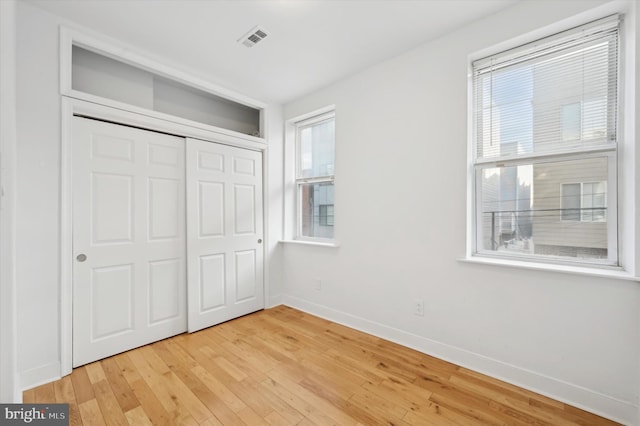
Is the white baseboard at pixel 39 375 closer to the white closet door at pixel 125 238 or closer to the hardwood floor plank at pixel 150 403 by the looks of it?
the white closet door at pixel 125 238

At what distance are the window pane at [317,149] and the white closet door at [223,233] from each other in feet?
2.01

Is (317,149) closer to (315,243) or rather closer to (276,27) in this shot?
(315,243)

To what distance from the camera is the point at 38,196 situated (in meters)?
1.95

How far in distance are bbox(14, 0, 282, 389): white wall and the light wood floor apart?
0.30 meters

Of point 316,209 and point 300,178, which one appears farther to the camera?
point 300,178

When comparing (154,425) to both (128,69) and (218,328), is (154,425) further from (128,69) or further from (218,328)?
(128,69)

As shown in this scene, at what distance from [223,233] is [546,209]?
297cm

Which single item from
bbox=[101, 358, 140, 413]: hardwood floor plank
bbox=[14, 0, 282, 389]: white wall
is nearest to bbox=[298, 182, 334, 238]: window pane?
bbox=[101, 358, 140, 413]: hardwood floor plank

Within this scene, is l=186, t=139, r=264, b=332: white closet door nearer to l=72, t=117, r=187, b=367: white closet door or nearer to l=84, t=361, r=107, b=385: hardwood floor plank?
l=72, t=117, r=187, b=367: white closet door

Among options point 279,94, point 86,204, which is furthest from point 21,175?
point 279,94

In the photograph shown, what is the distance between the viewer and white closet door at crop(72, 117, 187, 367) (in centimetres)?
218

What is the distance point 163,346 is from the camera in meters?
2.49

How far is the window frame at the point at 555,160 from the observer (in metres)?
1.71

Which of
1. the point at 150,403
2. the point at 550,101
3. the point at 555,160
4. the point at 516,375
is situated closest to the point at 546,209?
the point at 555,160
